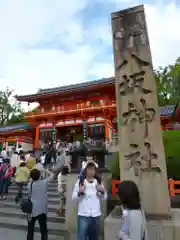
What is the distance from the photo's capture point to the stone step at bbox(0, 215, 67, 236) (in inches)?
186

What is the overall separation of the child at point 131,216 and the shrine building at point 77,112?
14.4 meters

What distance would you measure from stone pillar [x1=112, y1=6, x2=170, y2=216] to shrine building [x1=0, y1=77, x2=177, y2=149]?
12671 millimetres

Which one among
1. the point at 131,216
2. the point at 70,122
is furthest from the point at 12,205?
the point at 70,122

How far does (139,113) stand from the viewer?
342 centimetres

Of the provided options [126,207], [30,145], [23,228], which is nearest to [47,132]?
[30,145]

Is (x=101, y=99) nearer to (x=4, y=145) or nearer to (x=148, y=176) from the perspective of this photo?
(x=4, y=145)

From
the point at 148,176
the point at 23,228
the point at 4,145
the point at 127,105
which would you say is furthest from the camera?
the point at 4,145

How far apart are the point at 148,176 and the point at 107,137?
44.0ft

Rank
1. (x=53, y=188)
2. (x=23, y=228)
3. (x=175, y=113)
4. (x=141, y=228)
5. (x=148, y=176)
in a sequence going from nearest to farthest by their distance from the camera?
(x=141, y=228), (x=148, y=176), (x=23, y=228), (x=53, y=188), (x=175, y=113)

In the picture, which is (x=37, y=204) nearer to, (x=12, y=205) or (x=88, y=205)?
(x=88, y=205)

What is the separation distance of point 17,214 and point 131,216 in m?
5.01

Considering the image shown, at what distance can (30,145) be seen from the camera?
22562mm

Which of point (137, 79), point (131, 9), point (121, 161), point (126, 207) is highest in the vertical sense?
point (131, 9)

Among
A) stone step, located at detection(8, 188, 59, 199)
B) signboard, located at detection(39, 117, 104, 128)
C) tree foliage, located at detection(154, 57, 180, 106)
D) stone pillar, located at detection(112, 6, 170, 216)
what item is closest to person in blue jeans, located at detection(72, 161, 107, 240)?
stone pillar, located at detection(112, 6, 170, 216)
